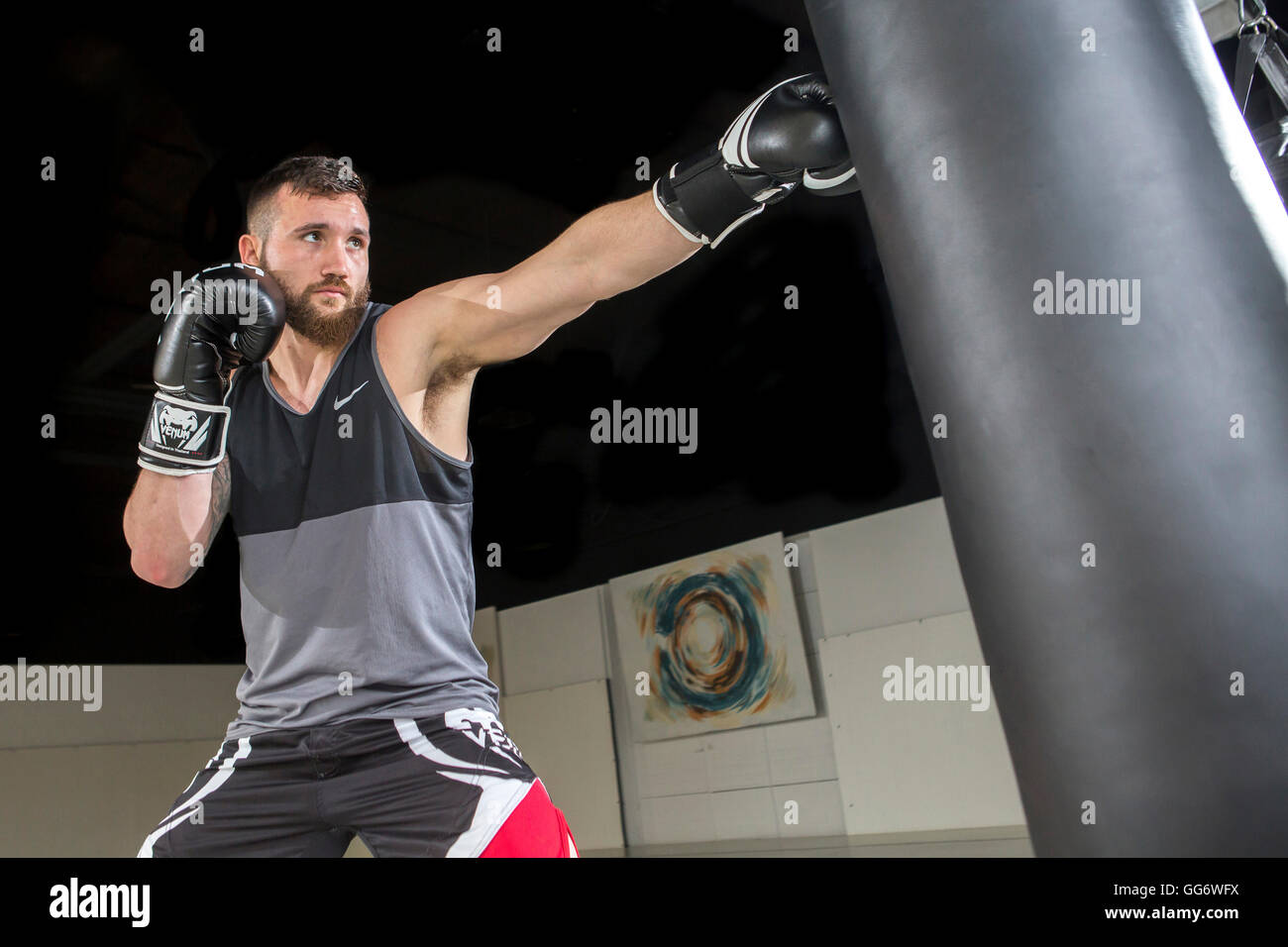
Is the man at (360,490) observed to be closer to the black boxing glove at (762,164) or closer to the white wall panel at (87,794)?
the black boxing glove at (762,164)

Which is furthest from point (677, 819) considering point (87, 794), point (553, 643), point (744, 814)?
point (87, 794)

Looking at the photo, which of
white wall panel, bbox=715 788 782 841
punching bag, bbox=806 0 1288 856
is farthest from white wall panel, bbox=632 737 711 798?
punching bag, bbox=806 0 1288 856

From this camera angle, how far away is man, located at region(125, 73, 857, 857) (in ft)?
5.07

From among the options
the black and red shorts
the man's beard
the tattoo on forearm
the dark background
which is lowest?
the black and red shorts

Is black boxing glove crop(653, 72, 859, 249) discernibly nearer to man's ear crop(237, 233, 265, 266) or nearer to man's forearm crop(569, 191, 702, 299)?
man's forearm crop(569, 191, 702, 299)

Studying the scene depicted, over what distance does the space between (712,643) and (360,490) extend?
500 centimetres

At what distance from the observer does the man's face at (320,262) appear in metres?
2.00

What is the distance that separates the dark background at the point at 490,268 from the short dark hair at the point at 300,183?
A: 1792 mm

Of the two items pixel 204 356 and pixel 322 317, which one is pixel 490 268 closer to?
pixel 322 317

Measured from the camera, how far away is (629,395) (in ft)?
20.0

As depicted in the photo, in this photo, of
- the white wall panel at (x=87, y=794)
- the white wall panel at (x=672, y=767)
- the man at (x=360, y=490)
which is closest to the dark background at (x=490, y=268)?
the white wall panel at (x=87, y=794)

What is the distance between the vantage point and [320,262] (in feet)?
6.70

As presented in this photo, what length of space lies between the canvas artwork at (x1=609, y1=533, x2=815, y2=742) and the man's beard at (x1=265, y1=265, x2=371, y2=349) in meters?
4.51
